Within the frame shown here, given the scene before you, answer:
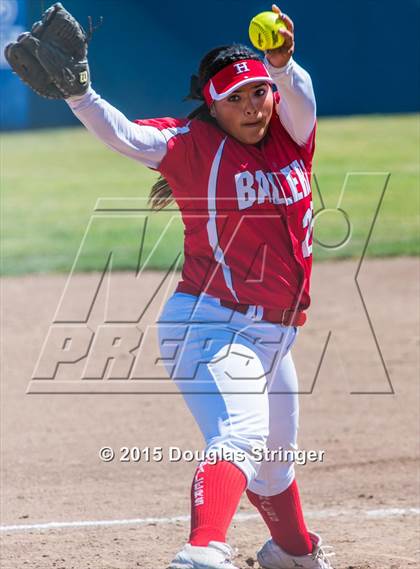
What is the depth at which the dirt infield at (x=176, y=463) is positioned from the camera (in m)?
4.49

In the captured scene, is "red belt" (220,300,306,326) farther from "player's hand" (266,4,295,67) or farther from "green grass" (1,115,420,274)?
"green grass" (1,115,420,274)

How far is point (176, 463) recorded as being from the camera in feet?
18.0

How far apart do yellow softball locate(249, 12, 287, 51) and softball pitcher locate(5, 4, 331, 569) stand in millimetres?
33

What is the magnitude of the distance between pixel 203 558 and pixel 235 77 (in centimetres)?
159

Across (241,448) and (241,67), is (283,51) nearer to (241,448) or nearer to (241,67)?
(241,67)

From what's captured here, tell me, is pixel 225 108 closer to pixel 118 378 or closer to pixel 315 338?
pixel 118 378

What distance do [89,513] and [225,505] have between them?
189 centimetres

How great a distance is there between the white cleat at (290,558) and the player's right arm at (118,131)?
1594mm

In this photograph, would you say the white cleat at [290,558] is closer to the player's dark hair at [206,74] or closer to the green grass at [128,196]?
the player's dark hair at [206,74]

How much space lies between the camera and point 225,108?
11.7ft

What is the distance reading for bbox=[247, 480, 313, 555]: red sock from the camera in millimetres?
3971

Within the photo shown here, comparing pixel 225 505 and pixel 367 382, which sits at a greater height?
pixel 225 505

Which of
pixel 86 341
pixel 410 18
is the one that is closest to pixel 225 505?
pixel 86 341
